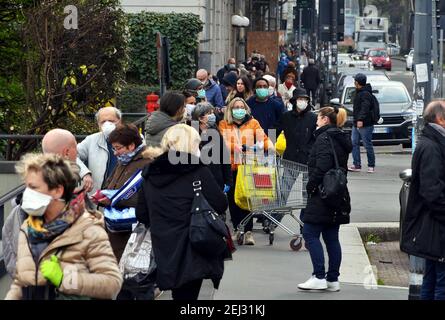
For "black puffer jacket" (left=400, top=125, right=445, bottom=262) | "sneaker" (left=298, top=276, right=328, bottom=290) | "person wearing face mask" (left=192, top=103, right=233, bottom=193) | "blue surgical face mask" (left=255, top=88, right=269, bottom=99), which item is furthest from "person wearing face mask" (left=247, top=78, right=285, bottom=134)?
"black puffer jacket" (left=400, top=125, right=445, bottom=262)

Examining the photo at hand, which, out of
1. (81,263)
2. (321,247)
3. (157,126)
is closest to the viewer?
(81,263)

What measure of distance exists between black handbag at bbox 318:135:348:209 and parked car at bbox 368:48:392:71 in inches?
2880

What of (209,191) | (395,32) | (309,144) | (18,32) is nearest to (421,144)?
(209,191)

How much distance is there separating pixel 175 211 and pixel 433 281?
2.35 metres

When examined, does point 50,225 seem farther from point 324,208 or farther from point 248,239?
point 248,239

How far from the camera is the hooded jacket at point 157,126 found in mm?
10781

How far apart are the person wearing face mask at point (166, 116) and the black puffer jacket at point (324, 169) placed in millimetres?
1314

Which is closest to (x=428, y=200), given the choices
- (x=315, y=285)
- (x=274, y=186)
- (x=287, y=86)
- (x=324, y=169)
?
(x=324, y=169)

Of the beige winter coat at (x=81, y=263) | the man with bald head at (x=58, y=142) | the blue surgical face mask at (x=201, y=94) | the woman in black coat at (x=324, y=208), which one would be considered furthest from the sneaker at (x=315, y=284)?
the blue surgical face mask at (x=201, y=94)

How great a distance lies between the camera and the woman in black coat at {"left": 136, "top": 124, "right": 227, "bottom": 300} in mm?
8359

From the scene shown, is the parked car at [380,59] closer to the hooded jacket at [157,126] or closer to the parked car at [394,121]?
the parked car at [394,121]

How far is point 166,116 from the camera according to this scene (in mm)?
10719

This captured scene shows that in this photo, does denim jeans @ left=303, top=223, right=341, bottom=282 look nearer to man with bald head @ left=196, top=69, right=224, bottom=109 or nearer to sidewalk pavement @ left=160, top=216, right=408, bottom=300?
sidewalk pavement @ left=160, top=216, right=408, bottom=300
